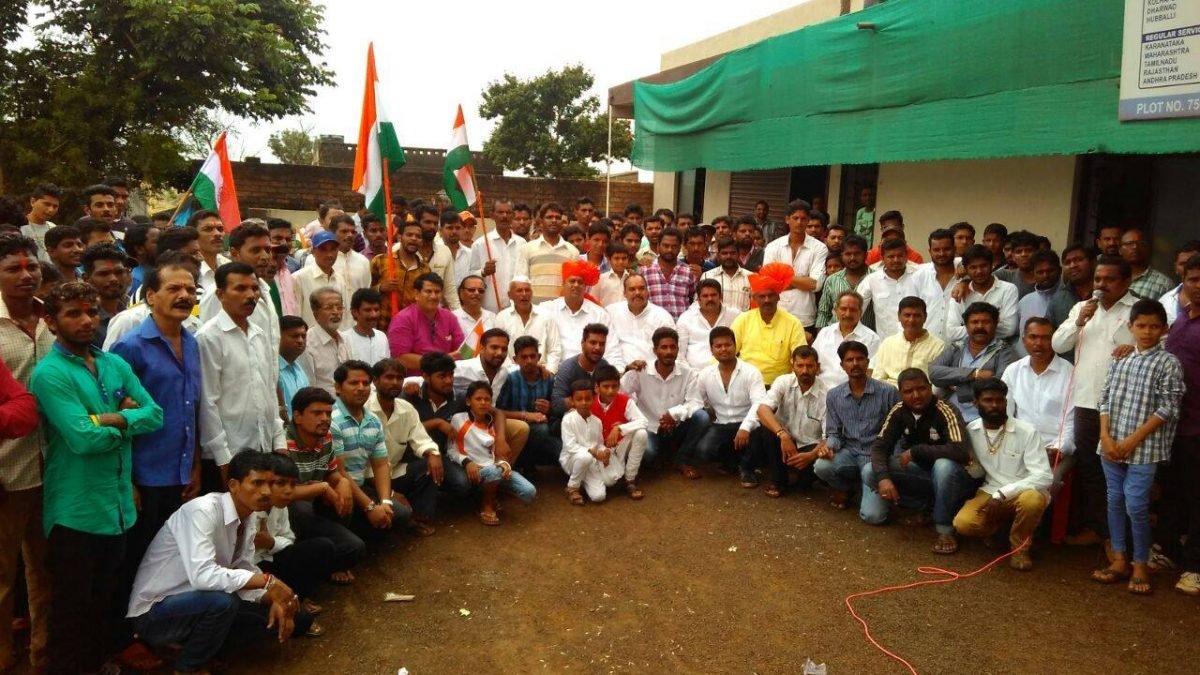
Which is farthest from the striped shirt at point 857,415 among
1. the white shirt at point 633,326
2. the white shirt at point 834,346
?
the white shirt at point 633,326

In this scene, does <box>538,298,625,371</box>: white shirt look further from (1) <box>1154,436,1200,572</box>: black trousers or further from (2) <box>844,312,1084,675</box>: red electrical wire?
(1) <box>1154,436,1200,572</box>: black trousers

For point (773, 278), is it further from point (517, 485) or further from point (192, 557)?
point (192, 557)

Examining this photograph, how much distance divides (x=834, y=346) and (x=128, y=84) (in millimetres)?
14793

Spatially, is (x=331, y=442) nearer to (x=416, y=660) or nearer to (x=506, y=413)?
Result: (x=416, y=660)

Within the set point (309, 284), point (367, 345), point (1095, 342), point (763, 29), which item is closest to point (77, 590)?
point (367, 345)

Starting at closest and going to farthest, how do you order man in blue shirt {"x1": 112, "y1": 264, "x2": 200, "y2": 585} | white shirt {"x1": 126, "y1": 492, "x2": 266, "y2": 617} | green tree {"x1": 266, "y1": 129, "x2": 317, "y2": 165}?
white shirt {"x1": 126, "y1": 492, "x2": 266, "y2": 617} < man in blue shirt {"x1": 112, "y1": 264, "x2": 200, "y2": 585} < green tree {"x1": 266, "y1": 129, "x2": 317, "y2": 165}

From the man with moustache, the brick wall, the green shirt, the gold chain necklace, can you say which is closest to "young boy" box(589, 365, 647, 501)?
the gold chain necklace

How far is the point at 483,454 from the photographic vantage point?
6102 millimetres

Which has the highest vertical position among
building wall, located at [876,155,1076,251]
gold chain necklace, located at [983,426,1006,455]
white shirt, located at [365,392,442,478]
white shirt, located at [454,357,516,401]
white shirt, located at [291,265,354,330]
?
building wall, located at [876,155,1076,251]

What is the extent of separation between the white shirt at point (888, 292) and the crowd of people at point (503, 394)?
0.02 metres

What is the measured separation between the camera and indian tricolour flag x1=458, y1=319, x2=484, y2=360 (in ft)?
22.9

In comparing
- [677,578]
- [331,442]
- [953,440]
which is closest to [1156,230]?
[953,440]

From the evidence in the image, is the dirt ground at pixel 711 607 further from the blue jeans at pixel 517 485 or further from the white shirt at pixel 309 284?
the white shirt at pixel 309 284

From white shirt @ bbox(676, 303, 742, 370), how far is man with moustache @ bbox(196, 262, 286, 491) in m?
3.92
